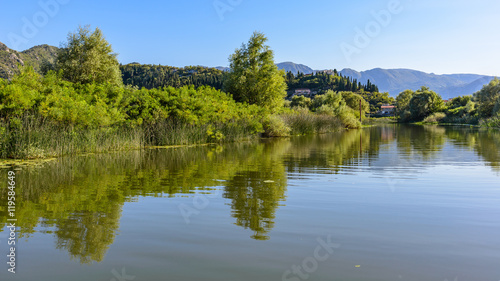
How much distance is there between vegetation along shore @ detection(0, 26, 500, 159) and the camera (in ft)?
53.5

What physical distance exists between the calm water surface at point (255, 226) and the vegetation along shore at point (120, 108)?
523 centimetres

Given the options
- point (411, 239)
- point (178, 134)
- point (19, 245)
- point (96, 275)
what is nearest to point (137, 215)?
point (19, 245)

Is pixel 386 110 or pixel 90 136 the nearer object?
pixel 90 136

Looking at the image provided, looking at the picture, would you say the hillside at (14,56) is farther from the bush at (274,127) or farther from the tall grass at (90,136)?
the tall grass at (90,136)

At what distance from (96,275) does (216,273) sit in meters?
1.36

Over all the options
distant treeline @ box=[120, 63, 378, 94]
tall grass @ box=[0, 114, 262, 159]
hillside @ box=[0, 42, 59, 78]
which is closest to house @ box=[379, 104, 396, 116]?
distant treeline @ box=[120, 63, 378, 94]

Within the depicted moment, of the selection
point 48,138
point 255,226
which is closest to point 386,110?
point 48,138

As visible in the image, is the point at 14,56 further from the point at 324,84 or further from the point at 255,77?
the point at 324,84

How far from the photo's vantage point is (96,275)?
14.5 feet

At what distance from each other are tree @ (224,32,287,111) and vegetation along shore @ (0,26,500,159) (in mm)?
101

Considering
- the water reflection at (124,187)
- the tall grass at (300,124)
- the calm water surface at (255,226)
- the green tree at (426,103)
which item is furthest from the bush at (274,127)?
the green tree at (426,103)

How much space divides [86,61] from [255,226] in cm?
2656

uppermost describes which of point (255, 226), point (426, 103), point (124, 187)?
point (426, 103)

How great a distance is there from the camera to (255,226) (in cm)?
636
